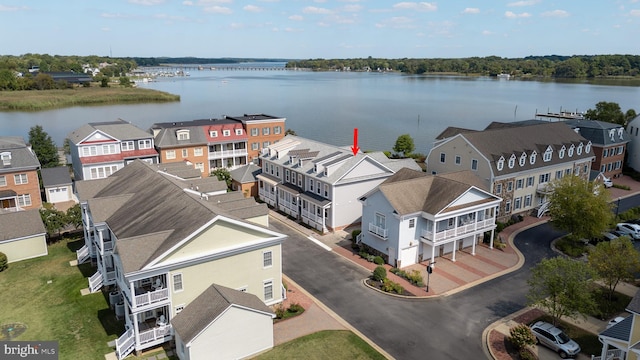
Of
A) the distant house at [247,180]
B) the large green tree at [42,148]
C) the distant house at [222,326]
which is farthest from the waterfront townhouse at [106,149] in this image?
the distant house at [222,326]

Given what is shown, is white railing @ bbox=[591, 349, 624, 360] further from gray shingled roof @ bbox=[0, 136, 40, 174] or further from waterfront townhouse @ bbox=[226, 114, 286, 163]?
gray shingled roof @ bbox=[0, 136, 40, 174]

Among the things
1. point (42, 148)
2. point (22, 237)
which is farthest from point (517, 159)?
point (42, 148)

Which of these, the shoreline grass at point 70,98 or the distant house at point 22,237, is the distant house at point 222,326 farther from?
the shoreline grass at point 70,98

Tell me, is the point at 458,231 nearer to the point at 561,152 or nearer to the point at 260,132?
the point at 561,152

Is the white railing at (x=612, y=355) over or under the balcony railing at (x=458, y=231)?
under

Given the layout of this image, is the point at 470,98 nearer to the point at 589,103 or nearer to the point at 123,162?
the point at 589,103

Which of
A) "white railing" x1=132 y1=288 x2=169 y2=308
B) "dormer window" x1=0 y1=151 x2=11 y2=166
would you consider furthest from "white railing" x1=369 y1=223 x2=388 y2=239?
"dormer window" x1=0 y1=151 x2=11 y2=166
